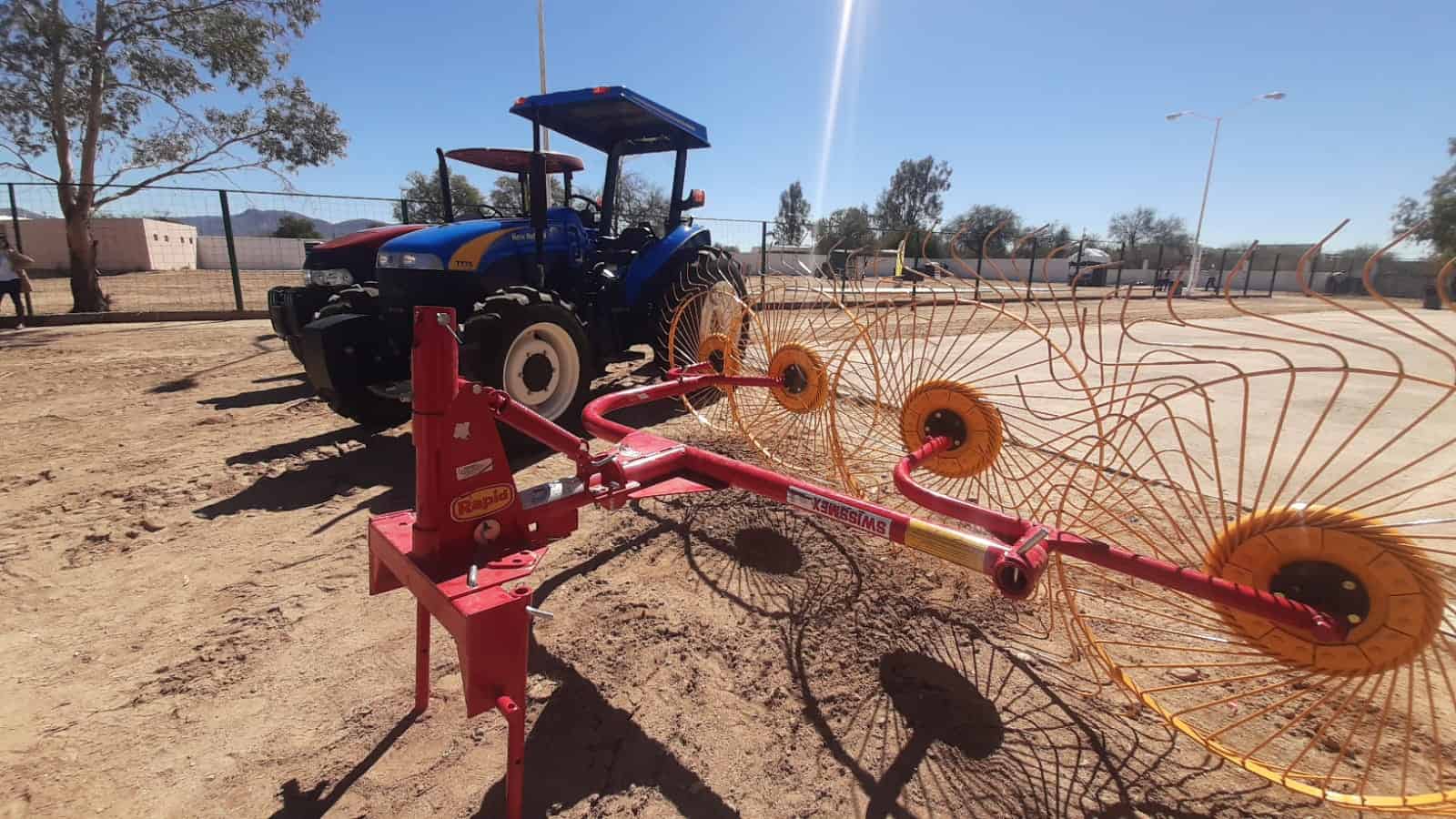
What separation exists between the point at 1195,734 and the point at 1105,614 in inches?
35.3

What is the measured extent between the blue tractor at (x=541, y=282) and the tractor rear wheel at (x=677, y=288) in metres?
0.01

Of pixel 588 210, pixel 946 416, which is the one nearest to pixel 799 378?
pixel 946 416

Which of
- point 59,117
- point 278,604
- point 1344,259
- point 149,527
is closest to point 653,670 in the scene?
point 278,604

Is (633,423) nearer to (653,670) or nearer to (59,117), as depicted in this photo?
(653,670)

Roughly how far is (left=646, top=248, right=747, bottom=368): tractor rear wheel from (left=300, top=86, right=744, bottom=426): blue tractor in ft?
0.04

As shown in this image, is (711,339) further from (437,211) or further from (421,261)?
(437,211)

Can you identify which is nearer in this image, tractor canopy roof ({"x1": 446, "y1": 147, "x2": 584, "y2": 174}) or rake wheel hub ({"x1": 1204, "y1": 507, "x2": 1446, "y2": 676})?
rake wheel hub ({"x1": 1204, "y1": 507, "x2": 1446, "y2": 676})

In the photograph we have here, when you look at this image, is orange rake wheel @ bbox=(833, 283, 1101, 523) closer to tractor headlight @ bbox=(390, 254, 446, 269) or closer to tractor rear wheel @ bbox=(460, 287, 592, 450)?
tractor rear wheel @ bbox=(460, 287, 592, 450)

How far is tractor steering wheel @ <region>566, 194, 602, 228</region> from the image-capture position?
18.5ft

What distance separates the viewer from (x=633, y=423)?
5070 millimetres

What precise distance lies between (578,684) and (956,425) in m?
1.80

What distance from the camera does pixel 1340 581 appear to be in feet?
4.89

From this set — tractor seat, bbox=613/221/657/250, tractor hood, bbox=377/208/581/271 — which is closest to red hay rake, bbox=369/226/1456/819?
tractor hood, bbox=377/208/581/271

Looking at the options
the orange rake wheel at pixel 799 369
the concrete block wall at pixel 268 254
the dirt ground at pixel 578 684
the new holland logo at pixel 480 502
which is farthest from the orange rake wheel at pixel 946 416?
the concrete block wall at pixel 268 254
